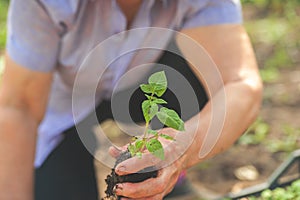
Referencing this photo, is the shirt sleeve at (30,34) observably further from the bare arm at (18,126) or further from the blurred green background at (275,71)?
the blurred green background at (275,71)

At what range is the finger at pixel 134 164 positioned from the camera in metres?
1.05

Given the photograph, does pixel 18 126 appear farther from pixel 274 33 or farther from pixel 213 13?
pixel 274 33

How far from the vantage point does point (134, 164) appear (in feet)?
3.44

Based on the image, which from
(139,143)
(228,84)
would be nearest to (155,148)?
(139,143)

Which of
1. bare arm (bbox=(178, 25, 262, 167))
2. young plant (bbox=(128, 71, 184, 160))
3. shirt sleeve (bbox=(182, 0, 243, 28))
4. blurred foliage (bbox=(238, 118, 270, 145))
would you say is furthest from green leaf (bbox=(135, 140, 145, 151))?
blurred foliage (bbox=(238, 118, 270, 145))

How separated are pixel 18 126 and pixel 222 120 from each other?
51 cm

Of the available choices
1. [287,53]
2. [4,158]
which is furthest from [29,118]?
[287,53]

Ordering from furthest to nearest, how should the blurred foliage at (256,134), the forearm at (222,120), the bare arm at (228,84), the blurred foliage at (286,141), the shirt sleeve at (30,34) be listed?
the blurred foliage at (256,134), the blurred foliage at (286,141), the shirt sleeve at (30,34), the bare arm at (228,84), the forearm at (222,120)

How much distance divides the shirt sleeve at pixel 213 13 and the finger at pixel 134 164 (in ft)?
2.36

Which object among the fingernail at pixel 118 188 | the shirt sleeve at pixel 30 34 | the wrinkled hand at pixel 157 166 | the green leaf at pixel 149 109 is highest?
the green leaf at pixel 149 109

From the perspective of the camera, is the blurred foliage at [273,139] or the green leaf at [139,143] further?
the blurred foliage at [273,139]

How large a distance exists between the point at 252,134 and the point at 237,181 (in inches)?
12.8

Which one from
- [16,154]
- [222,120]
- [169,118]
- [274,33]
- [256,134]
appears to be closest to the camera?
[169,118]

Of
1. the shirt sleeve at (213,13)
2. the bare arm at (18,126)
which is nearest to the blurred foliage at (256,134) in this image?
the shirt sleeve at (213,13)
